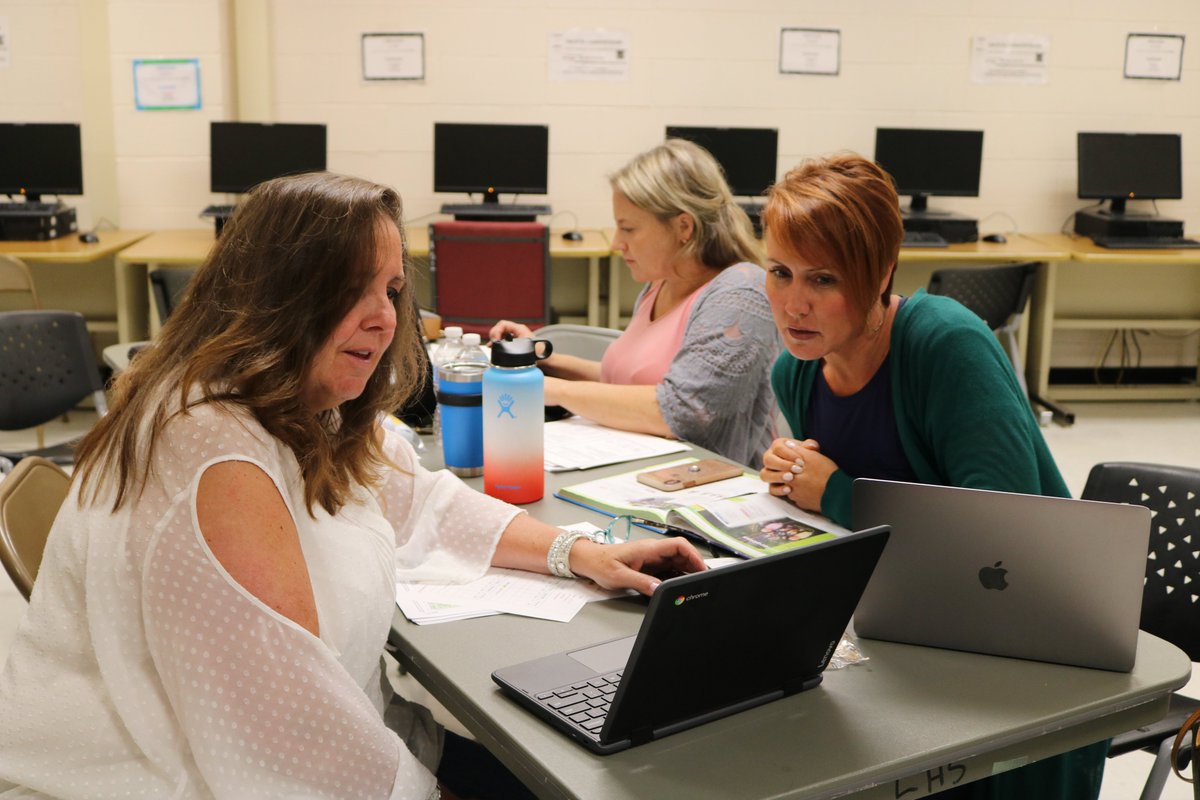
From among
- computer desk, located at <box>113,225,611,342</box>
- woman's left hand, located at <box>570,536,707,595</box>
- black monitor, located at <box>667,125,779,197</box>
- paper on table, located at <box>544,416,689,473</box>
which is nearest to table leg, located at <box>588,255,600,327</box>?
computer desk, located at <box>113,225,611,342</box>

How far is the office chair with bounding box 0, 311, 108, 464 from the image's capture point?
3.19m

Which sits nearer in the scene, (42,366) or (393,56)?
(42,366)

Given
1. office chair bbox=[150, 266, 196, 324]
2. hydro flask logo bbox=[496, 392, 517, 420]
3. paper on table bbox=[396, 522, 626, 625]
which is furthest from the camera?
office chair bbox=[150, 266, 196, 324]

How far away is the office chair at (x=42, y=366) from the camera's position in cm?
319

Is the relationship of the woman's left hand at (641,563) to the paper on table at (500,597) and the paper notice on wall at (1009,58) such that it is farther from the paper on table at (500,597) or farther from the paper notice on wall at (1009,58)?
the paper notice on wall at (1009,58)

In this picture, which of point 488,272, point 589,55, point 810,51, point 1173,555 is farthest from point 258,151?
point 1173,555

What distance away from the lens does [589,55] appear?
5.22 meters

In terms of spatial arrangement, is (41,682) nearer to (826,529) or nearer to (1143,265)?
(826,529)

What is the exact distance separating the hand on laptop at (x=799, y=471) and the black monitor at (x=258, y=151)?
3.67m

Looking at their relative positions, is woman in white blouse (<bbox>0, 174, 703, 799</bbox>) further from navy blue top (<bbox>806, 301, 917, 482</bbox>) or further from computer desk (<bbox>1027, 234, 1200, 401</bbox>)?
computer desk (<bbox>1027, 234, 1200, 401</bbox>)

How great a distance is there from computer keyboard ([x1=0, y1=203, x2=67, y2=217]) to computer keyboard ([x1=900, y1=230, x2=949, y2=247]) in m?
3.71

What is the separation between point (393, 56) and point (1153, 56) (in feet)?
11.9

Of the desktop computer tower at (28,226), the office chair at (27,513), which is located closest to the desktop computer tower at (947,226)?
the desktop computer tower at (28,226)

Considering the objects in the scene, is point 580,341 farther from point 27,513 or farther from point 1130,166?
point 1130,166
